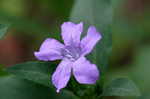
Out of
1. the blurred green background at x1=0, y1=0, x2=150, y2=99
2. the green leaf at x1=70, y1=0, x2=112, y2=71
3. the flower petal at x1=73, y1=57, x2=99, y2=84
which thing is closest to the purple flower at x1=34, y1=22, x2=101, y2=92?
the flower petal at x1=73, y1=57, x2=99, y2=84

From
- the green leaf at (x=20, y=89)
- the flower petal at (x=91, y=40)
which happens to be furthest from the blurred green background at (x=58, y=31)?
the flower petal at (x=91, y=40)

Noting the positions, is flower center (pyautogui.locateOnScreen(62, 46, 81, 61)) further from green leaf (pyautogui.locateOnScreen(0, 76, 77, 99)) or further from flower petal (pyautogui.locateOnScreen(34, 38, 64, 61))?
green leaf (pyautogui.locateOnScreen(0, 76, 77, 99))

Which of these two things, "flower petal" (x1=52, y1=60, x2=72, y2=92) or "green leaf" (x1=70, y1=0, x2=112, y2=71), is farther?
"green leaf" (x1=70, y1=0, x2=112, y2=71)

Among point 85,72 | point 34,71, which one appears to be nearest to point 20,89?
point 34,71

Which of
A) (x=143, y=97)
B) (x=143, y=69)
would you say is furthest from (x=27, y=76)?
(x=143, y=69)

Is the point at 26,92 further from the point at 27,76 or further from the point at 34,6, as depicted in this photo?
the point at 34,6

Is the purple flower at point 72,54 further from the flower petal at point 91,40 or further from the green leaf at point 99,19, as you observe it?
the green leaf at point 99,19
